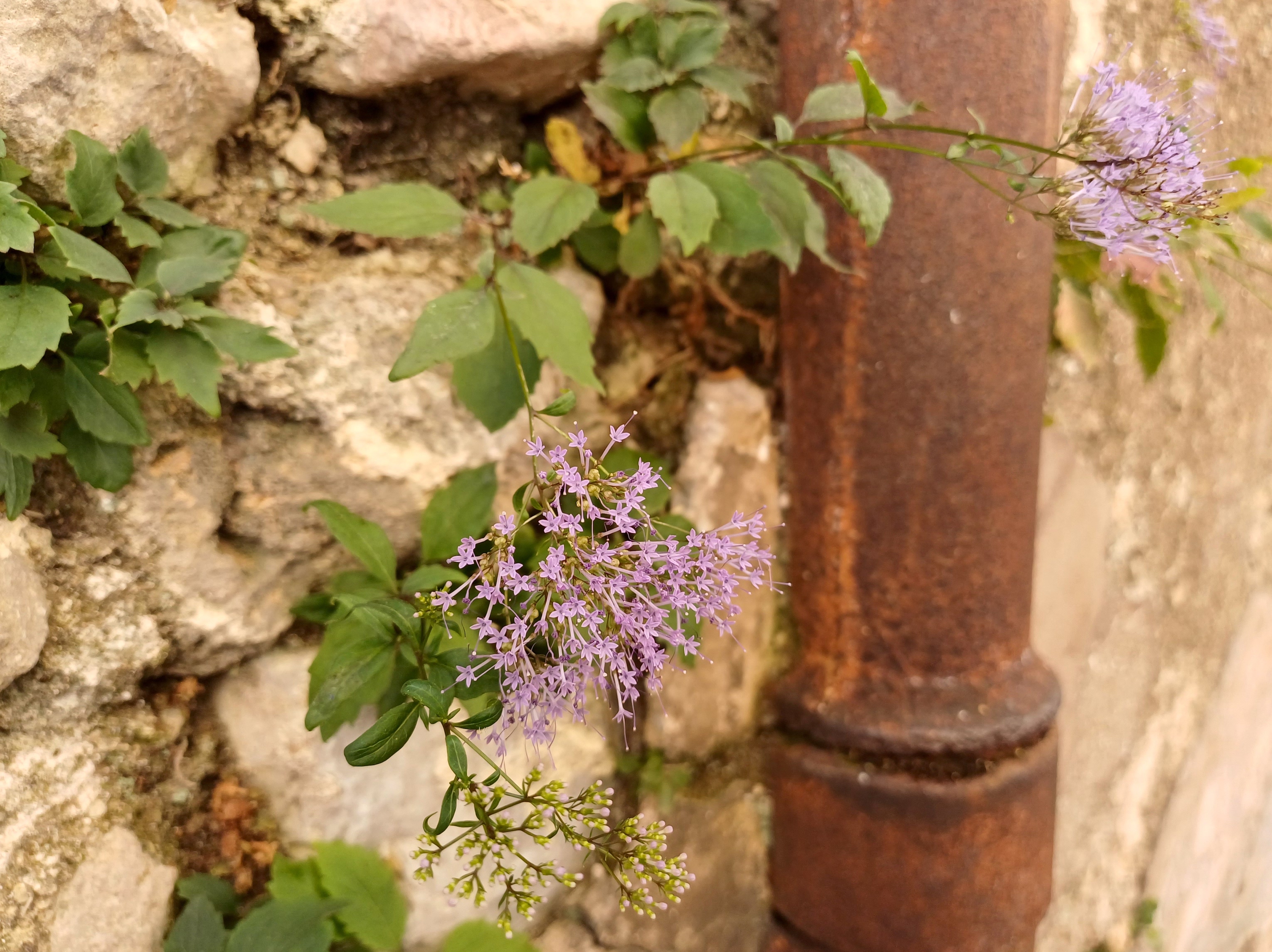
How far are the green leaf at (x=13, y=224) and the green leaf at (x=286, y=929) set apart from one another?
0.69 m

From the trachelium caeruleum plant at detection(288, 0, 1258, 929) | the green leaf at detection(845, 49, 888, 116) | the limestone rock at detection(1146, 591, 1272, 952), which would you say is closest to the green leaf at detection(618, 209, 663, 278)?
the trachelium caeruleum plant at detection(288, 0, 1258, 929)

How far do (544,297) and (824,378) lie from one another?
1.31 feet

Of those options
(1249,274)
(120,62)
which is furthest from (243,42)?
(1249,274)

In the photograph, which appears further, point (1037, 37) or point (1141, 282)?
point (1141, 282)

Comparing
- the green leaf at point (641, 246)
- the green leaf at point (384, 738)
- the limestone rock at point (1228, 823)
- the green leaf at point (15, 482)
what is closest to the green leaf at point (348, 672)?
the green leaf at point (384, 738)

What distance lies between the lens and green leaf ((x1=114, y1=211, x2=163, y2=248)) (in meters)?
0.84

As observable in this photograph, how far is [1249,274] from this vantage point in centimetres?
170

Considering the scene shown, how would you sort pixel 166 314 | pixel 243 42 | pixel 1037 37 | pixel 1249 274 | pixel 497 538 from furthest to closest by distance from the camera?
1. pixel 1249 274
2. pixel 1037 37
3. pixel 243 42
4. pixel 166 314
5. pixel 497 538

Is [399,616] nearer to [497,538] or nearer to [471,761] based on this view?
[497,538]

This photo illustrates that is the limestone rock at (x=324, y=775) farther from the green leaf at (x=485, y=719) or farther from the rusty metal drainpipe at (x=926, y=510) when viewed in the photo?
the rusty metal drainpipe at (x=926, y=510)

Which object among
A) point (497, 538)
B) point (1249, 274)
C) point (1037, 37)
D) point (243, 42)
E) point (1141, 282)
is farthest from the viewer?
point (1249, 274)

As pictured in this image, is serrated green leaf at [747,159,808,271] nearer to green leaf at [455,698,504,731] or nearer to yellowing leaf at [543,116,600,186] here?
yellowing leaf at [543,116,600,186]

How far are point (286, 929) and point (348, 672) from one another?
32cm

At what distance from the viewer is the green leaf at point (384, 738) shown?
2.26ft
